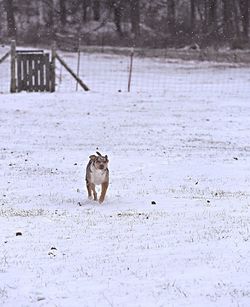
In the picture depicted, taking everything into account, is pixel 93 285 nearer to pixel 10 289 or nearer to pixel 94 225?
pixel 10 289

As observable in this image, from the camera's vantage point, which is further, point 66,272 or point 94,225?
point 94,225

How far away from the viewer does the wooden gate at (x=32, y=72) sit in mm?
28766

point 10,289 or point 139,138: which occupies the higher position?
point 10,289

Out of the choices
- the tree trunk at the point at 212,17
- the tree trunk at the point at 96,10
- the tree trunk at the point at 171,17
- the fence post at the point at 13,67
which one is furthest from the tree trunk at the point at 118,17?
the fence post at the point at 13,67

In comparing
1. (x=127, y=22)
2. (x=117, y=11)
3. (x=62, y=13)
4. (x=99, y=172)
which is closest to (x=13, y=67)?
(x=99, y=172)

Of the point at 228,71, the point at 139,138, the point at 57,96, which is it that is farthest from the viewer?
the point at 228,71

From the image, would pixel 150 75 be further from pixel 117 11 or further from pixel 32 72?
pixel 117 11

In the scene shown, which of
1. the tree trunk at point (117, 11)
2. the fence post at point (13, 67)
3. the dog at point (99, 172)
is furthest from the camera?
the tree trunk at point (117, 11)

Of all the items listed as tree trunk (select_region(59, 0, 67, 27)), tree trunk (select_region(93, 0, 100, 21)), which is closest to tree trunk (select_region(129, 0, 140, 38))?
tree trunk (select_region(93, 0, 100, 21))

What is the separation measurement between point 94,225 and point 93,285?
275 cm

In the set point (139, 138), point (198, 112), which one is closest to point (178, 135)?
point (139, 138)

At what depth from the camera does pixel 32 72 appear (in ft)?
95.1

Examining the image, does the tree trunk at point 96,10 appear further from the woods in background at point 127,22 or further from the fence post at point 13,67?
the fence post at point 13,67

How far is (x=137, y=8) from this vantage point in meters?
72.4
